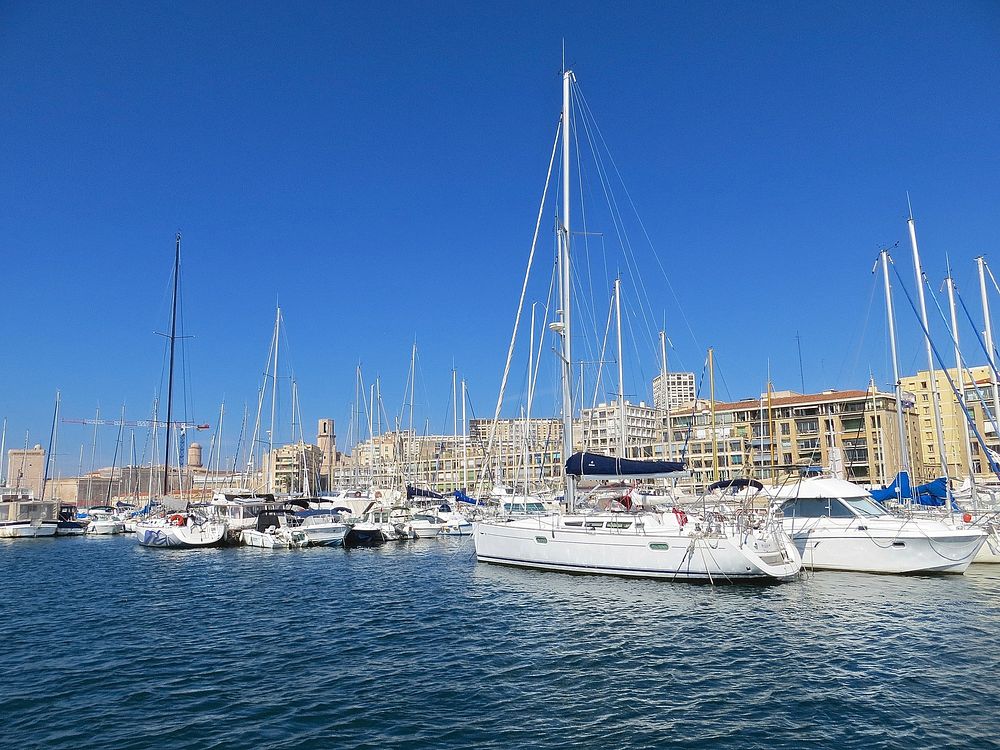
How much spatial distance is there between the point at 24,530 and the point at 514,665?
6541 centimetres

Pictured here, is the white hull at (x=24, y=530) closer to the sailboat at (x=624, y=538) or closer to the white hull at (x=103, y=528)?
the white hull at (x=103, y=528)

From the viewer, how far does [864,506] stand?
2789 cm

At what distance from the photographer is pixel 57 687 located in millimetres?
14477

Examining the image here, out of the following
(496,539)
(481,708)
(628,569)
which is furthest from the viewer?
(496,539)

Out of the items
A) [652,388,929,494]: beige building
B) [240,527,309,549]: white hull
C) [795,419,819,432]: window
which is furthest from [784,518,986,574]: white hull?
[795,419,819,432]: window

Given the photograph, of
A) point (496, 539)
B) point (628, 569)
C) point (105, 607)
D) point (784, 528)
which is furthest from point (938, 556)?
point (105, 607)

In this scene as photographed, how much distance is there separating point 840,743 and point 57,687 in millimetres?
14948

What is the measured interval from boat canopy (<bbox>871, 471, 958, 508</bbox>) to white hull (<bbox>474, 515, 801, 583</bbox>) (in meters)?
12.7

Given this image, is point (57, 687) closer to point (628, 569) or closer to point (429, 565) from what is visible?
point (628, 569)

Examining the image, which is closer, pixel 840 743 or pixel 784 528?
pixel 840 743

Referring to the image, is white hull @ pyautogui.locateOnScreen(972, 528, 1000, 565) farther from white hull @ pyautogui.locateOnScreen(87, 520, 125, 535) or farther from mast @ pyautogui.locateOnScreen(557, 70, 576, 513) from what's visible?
white hull @ pyautogui.locateOnScreen(87, 520, 125, 535)

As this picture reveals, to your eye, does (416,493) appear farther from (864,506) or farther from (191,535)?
(864,506)

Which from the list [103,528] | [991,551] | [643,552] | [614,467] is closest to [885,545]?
[991,551]

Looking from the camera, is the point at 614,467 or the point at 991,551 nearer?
the point at 991,551
